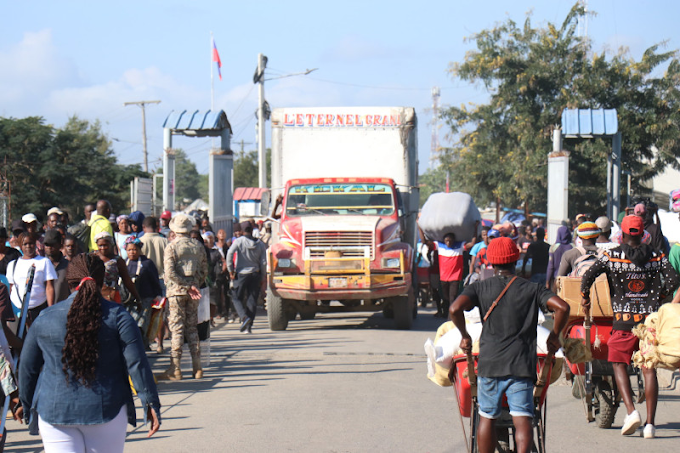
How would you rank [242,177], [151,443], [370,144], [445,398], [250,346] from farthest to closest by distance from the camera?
[242,177] < [370,144] < [250,346] < [445,398] < [151,443]

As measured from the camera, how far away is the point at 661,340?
256 inches

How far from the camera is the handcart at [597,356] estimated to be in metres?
7.72

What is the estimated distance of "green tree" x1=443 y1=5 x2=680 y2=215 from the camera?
36.7 m

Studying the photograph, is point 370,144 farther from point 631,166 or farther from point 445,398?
point 631,166

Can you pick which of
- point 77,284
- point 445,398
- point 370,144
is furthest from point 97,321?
point 370,144

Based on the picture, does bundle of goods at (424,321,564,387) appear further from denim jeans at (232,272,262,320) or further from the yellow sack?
denim jeans at (232,272,262,320)

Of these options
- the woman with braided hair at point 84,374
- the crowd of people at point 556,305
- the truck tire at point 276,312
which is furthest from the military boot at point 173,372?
the woman with braided hair at point 84,374

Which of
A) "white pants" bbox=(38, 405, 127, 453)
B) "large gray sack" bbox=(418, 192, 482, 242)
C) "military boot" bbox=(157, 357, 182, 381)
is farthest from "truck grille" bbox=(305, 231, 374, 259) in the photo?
"white pants" bbox=(38, 405, 127, 453)

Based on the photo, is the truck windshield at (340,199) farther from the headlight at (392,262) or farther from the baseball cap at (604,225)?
the baseball cap at (604,225)

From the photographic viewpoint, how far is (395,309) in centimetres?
1523

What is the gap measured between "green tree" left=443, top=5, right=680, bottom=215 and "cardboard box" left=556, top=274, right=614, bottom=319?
28979 millimetres

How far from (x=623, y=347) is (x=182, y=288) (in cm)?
497

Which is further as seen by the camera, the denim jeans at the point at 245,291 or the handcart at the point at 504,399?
the denim jeans at the point at 245,291

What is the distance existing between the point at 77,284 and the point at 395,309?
1080cm
